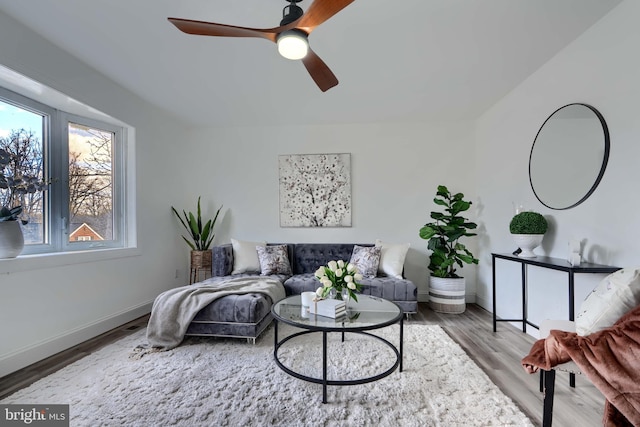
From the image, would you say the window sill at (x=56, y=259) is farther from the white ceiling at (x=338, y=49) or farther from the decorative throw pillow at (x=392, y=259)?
the decorative throw pillow at (x=392, y=259)

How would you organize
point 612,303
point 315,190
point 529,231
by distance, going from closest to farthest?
point 612,303 → point 529,231 → point 315,190

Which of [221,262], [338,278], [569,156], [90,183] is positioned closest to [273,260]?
[221,262]

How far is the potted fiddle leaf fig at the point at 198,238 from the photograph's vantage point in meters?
3.88

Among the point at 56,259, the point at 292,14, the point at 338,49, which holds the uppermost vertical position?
the point at 338,49

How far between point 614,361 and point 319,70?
2.21 metres

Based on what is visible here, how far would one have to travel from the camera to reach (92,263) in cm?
275

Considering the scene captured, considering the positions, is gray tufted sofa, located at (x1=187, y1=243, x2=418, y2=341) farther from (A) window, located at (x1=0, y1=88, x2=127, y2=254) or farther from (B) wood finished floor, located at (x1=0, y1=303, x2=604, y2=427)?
(A) window, located at (x1=0, y1=88, x2=127, y2=254)

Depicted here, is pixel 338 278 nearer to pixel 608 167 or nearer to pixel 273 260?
pixel 273 260

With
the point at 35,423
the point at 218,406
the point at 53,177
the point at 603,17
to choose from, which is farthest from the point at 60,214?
the point at 603,17

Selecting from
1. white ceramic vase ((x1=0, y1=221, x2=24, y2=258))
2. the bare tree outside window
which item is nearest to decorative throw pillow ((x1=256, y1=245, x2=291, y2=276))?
the bare tree outside window

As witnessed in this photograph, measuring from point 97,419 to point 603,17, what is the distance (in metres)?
4.31

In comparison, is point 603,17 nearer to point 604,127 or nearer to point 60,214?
point 604,127

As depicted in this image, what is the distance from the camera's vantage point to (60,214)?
2.67 metres

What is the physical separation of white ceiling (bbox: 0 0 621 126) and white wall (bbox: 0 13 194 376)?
0.20 meters
